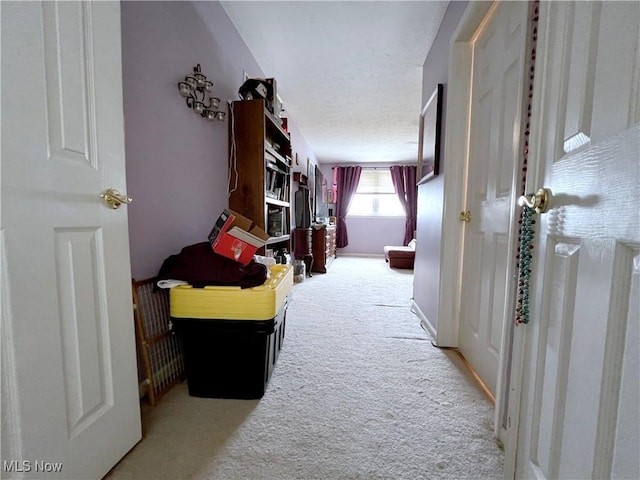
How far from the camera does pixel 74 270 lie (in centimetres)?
75

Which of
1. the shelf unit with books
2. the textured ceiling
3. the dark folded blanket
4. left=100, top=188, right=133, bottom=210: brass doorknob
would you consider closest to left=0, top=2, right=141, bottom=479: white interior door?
left=100, top=188, right=133, bottom=210: brass doorknob

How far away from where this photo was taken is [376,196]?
670 centimetres

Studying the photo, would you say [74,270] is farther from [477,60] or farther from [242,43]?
[242,43]

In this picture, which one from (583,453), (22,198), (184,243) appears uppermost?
(22,198)

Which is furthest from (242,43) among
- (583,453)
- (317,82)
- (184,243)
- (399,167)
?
(399,167)

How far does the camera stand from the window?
6.64 meters

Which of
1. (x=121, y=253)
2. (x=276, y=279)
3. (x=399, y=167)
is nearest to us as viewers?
(x=121, y=253)

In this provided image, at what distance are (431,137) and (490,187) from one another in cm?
84

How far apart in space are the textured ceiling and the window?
2464 millimetres

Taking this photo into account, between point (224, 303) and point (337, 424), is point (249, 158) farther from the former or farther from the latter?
point (337, 424)

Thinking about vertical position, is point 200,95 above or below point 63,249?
above

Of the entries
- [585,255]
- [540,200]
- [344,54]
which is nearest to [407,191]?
[344,54]

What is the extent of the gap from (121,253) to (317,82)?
8.82 ft

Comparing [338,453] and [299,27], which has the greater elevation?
[299,27]
